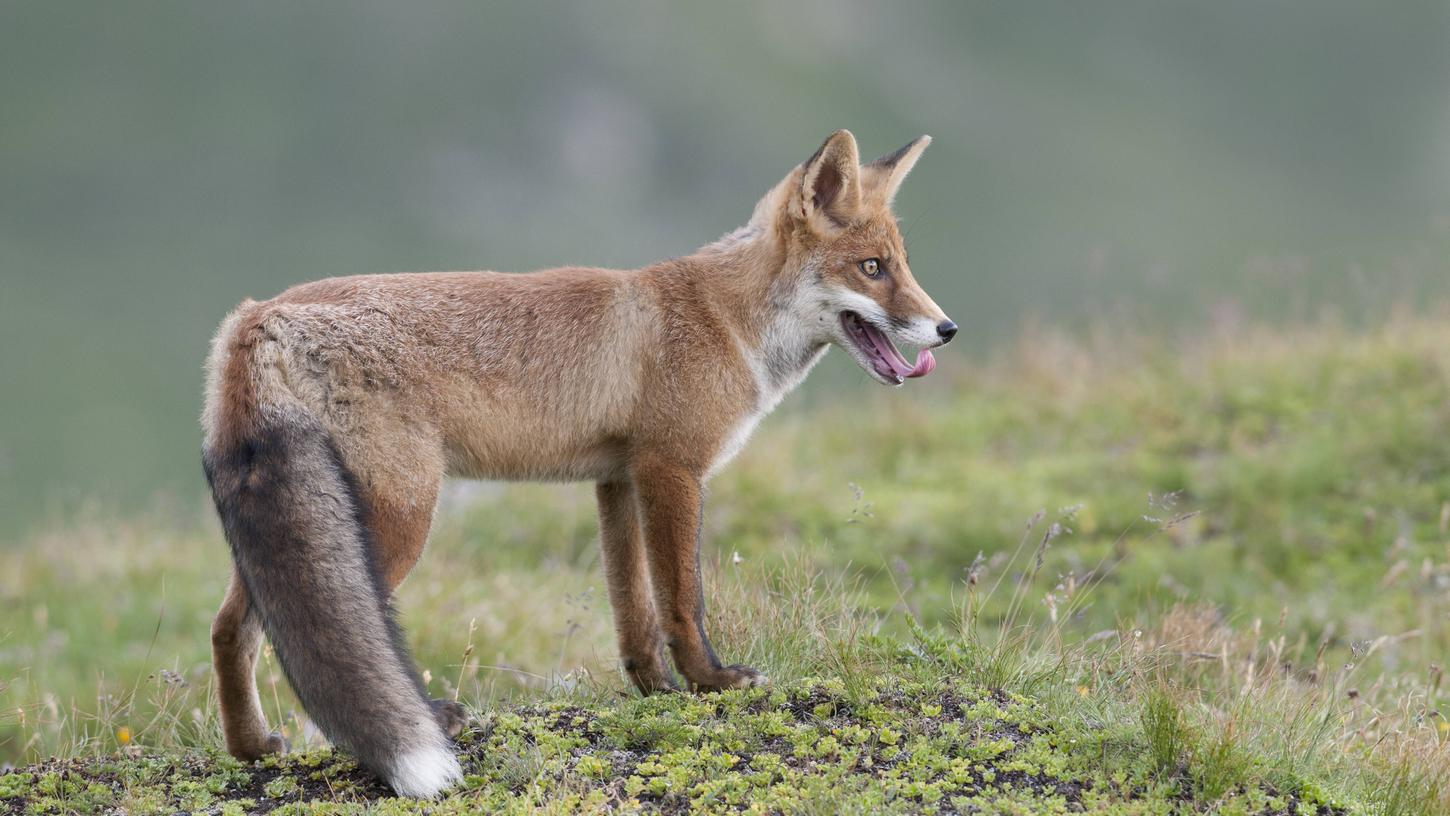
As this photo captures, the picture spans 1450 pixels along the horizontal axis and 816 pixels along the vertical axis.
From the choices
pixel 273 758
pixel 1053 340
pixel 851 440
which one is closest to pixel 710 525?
pixel 851 440

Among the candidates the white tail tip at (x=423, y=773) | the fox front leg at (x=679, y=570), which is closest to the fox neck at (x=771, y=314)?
the fox front leg at (x=679, y=570)

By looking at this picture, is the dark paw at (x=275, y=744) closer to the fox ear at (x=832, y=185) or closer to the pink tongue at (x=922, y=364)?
the pink tongue at (x=922, y=364)

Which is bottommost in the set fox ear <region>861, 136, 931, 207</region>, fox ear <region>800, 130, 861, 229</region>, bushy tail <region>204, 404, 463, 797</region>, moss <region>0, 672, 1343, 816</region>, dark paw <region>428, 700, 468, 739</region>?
moss <region>0, 672, 1343, 816</region>

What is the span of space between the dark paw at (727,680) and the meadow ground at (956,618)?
0.13 m

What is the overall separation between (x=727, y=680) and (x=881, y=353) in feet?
5.08

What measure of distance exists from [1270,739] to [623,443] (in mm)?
2683

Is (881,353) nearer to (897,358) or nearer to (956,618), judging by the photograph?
(897,358)

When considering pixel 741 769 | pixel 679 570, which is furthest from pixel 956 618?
pixel 741 769

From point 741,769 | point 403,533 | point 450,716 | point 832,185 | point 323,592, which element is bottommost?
point 741,769

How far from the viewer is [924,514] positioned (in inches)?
401

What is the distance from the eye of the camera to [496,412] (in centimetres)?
489

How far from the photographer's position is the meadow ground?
4.34m

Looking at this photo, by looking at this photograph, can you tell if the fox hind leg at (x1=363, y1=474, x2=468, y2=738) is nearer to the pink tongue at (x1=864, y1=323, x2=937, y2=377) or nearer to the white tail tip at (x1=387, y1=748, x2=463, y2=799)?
the white tail tip at (x1=387, y1=748, x2=463, y2=799)

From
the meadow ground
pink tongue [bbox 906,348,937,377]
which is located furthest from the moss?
pink tongue [bbox 906,348,937,377]
